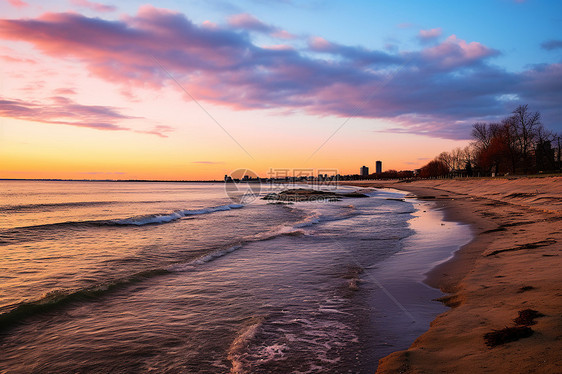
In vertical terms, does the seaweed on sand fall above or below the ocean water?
above

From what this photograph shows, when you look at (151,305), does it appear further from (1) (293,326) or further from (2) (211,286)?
(1) (293,326)

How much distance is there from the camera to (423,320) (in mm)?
5680

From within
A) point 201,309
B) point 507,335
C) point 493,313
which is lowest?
point 201,309

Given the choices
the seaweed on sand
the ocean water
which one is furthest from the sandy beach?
the ocean water

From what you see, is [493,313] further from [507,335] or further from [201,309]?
[201,309]

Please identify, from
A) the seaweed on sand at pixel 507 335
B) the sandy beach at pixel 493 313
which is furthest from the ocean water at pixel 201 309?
the seaweed on sand at pixel 507 335

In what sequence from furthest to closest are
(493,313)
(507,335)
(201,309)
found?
(201,309)
(493,313)
(507,335)

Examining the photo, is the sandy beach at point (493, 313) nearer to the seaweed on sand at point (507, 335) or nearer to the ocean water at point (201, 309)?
the seaweed on sand at point (507, 335)

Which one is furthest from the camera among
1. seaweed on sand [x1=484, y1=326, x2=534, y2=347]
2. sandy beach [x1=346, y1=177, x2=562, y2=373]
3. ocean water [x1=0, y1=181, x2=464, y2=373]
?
ocean water [x1=0, y1=181, x2=464, y2=373]

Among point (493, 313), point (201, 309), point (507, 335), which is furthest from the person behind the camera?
point (201, 309)

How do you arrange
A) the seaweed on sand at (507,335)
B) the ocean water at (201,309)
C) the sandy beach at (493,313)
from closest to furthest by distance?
the sandy beach at (493,313) < the seaweed on sand at (507,335) < the ocean water at (201,309)

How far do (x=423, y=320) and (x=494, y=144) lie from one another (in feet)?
286

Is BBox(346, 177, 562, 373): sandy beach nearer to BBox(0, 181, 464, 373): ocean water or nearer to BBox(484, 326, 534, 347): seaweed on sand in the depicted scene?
BBox(484, 326, 534, 347): seaweed on sand

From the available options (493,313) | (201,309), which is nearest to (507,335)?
(493,313)
